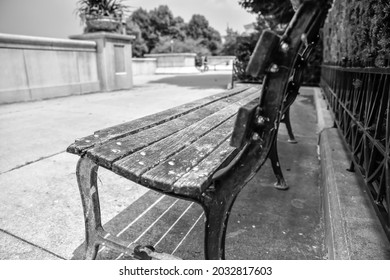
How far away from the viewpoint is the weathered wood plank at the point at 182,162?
969 millimetres

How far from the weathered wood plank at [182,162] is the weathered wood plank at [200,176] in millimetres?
20

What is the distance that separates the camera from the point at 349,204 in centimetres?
162

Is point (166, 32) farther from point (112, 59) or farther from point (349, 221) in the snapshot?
point (349, 221)

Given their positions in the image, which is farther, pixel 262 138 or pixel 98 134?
pixel 98 134

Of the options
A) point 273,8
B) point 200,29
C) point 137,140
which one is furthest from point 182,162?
point 200,29

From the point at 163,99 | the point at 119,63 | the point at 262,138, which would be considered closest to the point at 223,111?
the point at 262,138

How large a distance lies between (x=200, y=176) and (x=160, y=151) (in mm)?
290

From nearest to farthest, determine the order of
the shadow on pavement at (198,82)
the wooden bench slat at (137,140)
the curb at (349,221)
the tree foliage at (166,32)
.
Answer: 1. the wooden bench slat at (137,140)
2. the curb at (349,221)
3. the shadow on pavement at (198,82)
4. the tree foliage at (166,32)

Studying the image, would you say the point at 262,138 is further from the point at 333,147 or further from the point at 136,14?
the point at 136,14

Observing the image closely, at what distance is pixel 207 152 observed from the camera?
1219mm

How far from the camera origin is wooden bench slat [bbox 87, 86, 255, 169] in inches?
43.5

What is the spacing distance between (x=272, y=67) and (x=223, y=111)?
1143 mm

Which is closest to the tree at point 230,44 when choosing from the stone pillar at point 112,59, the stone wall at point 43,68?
the stone pillar at point 112,59

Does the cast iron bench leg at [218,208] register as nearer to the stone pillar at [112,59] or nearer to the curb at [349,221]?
the curb at [349,221]
